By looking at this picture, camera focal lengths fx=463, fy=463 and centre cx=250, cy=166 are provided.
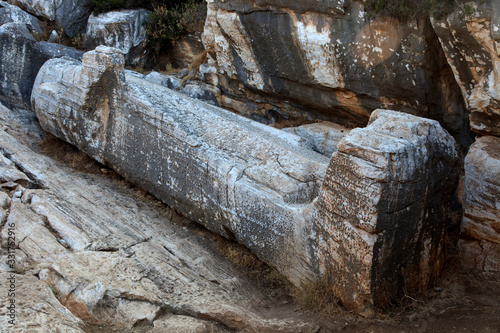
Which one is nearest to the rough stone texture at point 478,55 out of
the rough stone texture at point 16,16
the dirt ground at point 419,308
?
the dirt ground at point 419,308

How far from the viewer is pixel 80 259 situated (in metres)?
4.78

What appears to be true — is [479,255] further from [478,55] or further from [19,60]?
[19,60]

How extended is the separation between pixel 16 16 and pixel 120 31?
2181 millimetres

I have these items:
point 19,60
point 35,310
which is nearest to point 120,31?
point 19,60

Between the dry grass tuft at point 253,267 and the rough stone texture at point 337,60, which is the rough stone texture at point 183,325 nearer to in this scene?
the dry grass tuft at point 253,267

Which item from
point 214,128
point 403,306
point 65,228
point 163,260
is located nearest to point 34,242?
point 65,228

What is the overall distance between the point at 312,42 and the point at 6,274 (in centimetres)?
447

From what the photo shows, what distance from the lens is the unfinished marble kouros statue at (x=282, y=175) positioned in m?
4.05

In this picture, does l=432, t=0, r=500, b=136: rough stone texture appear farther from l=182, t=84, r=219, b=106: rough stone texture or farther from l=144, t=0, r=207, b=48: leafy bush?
l=144, t=0, r=207, b=48: leafy bush

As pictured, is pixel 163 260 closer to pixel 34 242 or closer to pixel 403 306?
pixel 34 242

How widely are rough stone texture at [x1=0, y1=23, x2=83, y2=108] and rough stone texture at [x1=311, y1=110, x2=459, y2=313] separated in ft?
19.3

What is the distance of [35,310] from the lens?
150 inches

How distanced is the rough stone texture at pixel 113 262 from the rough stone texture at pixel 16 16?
4.26 metres

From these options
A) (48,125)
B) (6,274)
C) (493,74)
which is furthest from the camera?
(48,125)
